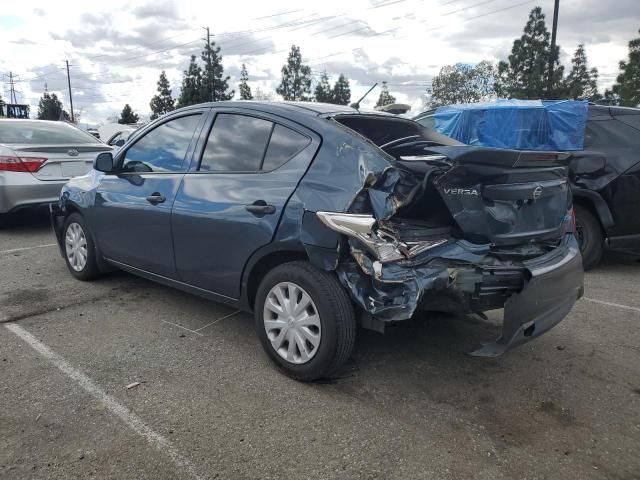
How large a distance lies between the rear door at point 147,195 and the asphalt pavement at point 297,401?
52cm

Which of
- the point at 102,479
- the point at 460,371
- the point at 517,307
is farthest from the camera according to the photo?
the point at 460,371

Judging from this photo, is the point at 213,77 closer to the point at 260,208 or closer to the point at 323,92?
the point at 323,92

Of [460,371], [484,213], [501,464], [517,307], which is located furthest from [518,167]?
[501,464]

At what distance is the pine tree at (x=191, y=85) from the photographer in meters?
54.3

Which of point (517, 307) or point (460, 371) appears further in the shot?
point (460, 371)

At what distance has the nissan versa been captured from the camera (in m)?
2.86

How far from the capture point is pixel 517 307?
287 cm

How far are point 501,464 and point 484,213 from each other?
1.30 metres

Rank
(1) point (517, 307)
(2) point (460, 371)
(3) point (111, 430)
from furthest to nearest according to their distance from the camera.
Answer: (2) point (460, 371)
(1) point (517, 307)
(3) point (111, 430)

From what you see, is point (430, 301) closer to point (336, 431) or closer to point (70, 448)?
point (336, 431)

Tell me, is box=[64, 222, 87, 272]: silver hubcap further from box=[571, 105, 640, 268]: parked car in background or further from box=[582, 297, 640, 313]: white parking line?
box=[571, 105, 640, 268]: parked car in background

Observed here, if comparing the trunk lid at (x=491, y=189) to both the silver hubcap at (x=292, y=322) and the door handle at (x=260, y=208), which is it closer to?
the door handle at (x=260, y=208)

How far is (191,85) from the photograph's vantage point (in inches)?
2162

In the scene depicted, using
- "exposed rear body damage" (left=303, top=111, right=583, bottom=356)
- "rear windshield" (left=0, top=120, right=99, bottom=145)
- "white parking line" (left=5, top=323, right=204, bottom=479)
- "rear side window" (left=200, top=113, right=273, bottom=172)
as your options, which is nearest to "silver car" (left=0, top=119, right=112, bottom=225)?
"rear windshield" (left=0, top=120, right=99, bottom=145)
